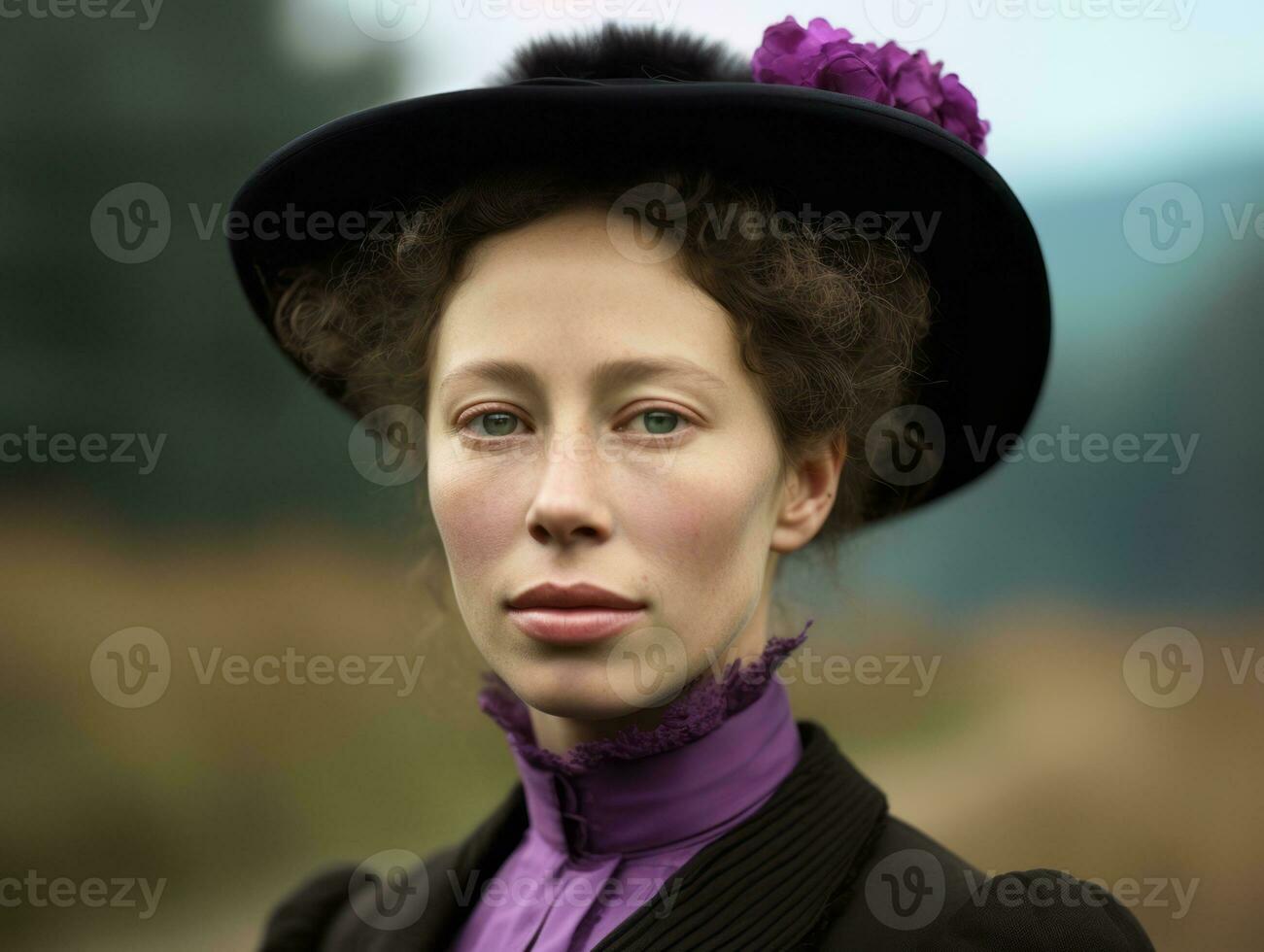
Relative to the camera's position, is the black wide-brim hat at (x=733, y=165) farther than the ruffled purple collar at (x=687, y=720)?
No

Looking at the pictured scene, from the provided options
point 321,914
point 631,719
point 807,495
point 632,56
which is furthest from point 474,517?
point 321,914

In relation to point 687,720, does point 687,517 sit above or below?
above

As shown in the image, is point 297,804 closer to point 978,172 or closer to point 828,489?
point 828,489

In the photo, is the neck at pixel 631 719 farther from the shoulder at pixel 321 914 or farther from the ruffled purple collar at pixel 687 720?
the shoulder at pixel 321 914

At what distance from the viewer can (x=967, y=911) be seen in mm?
1229

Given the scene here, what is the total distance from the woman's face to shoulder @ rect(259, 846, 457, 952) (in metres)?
0.65

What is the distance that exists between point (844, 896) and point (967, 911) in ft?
0.52

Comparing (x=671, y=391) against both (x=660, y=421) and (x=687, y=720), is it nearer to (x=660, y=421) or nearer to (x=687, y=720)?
(x=660, y=421)

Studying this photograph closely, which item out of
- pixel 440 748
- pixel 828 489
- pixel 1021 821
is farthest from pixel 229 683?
pixel 828 489

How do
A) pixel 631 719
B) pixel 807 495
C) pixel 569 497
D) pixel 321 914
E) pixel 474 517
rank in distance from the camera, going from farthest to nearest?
pixel 321 914 → pixel 807 495 → pixel 631 719 → pixel 474 517 → pixel 569 497

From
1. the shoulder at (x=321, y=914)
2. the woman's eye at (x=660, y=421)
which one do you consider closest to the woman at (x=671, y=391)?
the woman's eye at (x=660, y=421)

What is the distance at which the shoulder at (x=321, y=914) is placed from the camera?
1.76m

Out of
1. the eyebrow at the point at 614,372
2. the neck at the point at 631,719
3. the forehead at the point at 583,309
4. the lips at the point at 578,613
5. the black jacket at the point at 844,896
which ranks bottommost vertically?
the black jacket at the point at 844,896

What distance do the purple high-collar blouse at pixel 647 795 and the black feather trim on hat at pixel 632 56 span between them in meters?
0.78
